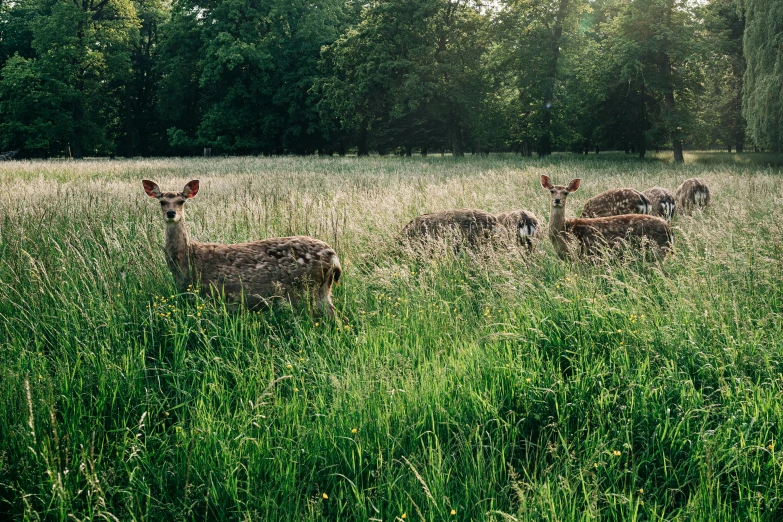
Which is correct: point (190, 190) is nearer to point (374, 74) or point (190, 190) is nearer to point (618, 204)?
point (618, 204)

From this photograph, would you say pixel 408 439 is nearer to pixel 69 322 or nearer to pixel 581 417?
pixel 581 417

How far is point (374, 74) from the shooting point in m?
39.6

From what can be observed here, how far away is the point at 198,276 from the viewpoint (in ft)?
16.5

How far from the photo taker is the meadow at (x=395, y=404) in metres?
2.59

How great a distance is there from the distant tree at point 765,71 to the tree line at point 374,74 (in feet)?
0.43

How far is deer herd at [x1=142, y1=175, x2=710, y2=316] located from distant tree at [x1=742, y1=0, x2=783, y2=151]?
1816 cm

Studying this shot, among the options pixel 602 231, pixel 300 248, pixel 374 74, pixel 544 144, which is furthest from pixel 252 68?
pixel 300 248

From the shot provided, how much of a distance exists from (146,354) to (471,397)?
2389 mm

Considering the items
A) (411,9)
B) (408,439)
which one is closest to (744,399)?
(408,439)

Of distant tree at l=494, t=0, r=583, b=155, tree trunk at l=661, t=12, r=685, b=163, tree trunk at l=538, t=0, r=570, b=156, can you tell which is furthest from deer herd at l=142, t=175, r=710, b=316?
distant tree at l=494, t=0, r=583, b=155

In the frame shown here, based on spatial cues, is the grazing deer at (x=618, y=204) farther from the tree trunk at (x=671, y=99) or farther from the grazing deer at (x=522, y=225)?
the tree trunk at (x=671, y=99)

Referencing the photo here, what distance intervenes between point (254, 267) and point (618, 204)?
6.61m

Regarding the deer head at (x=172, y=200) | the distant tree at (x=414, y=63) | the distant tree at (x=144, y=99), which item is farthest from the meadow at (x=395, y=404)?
the distant tree at (x=144, y=99)

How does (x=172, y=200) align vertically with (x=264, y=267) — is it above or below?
above
